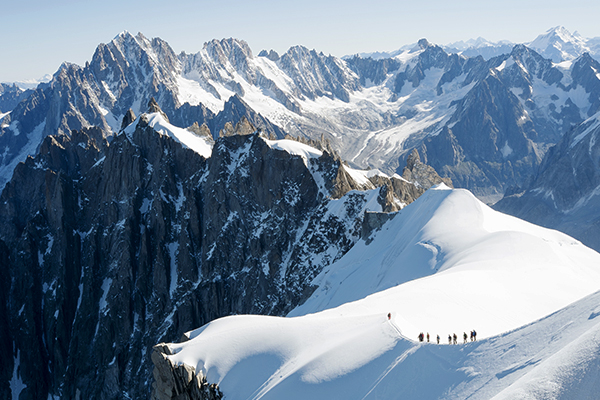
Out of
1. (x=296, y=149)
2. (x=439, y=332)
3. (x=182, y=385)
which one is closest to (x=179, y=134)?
(x=296, y=149)

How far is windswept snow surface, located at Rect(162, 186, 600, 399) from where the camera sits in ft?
98.4

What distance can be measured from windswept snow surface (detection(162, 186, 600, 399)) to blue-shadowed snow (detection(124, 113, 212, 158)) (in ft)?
234

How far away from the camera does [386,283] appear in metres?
73.1

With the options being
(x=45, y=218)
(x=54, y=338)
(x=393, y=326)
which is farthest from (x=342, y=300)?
(x=45, y=218)

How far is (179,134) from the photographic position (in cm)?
14000

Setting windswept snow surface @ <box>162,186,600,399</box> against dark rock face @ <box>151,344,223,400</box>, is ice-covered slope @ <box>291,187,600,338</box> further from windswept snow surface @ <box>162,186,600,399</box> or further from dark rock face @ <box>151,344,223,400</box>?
dark rock face @ <box>151,344,223,400</box>

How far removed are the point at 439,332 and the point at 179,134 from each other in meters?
114

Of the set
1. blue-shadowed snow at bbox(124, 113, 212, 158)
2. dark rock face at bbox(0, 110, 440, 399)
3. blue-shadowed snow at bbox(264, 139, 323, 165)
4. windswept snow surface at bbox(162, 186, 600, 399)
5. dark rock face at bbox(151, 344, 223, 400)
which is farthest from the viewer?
blue-shadowed snow at bbox(124, 113, 212, 158)

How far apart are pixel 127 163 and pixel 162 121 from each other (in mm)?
17054

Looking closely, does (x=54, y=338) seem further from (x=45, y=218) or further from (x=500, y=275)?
(x=500, y=275)

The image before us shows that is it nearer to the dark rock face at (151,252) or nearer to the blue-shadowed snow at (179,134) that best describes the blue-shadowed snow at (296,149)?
the dark rock face at (151,252)

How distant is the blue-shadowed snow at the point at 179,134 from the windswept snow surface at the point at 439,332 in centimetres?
7135

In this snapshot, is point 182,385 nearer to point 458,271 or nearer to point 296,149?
point 458,271

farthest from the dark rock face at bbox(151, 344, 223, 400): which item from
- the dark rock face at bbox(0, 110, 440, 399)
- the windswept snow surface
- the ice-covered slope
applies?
the dark rock face at bbox(0, 110, 440, 399)
